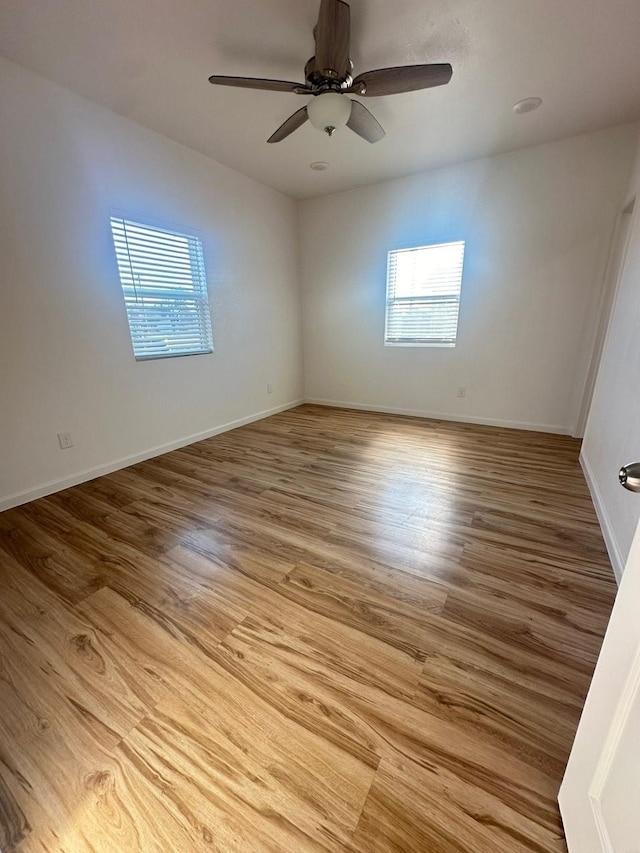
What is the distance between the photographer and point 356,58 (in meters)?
1.93

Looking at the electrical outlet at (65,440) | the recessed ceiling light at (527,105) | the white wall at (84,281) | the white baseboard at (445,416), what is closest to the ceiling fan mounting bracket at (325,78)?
the recessed ceiling light at (527,105)

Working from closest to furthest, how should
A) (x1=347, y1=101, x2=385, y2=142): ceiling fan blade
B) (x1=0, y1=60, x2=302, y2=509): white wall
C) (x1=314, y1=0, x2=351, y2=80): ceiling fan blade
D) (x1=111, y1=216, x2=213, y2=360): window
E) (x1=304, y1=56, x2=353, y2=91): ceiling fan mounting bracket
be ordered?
(x1=314, y1=0, x2=351, y2=80): ceiling fan blade
(x1=304, y1=56, x2=353, y2=91): ceiling fan mounting bracket
(x1=347, y1=101, x2=385, y2=142): ceiling fan blade
(x1=0, y1=60, x2=302, y2=509): white wall
(x1=111, y1=216, x2=213, y2=360): window

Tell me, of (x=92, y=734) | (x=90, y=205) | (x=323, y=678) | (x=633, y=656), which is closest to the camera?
(x=633, y=656)

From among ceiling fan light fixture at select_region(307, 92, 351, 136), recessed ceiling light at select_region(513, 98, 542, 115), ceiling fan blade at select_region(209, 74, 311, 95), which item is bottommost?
ceiling fan light fixture at select_region(307, 92, 351, 136)

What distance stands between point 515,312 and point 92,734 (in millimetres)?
4118

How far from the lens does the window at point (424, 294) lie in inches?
142

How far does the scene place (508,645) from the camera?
1.23 m

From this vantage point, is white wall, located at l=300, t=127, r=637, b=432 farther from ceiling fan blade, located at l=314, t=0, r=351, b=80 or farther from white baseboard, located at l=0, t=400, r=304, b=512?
ceiling fan blade, located at l=314, t=0, r=351, b=80

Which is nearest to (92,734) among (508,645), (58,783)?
(58,783)

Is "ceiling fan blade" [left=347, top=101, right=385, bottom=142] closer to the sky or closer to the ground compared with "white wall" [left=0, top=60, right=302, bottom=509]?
closer to the sky

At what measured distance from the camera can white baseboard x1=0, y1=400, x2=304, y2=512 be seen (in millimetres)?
2248

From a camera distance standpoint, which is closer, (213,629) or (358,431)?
(213,629)

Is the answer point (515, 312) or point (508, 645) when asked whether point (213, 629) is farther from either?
point (515, 312)

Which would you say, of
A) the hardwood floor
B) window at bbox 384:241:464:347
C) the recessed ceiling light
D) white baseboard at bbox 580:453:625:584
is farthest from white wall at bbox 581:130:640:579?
window at bbox 384:241:464:347
